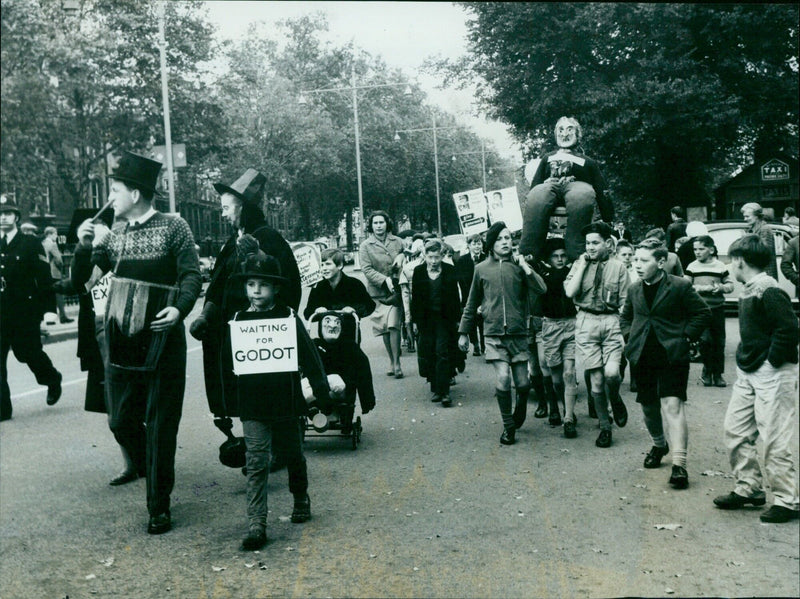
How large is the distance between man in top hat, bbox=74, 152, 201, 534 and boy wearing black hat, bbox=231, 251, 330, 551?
35 centimetres

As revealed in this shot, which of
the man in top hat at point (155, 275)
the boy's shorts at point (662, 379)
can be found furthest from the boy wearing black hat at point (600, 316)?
the man in top hat at point (155, 275)

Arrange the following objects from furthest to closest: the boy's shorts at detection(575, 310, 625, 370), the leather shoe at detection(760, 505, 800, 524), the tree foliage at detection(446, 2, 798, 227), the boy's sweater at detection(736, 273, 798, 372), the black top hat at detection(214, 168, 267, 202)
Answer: the boy's shorts at detection(575, 310, 625, 370) → the black top hat at detection(214, 168, 267, 202) → the leather shoe at detection(760, 505, 800, 524) → the boy's sweater at detection(736, 273, 798, 372) → the tree foliage at detection(446, 2, 798, 227)

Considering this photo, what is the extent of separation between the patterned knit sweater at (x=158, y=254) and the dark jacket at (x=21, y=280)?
3.91 m

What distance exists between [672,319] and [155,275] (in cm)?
300

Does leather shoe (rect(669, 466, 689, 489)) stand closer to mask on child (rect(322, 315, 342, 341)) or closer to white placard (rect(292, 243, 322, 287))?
mask on child (rect(322, 315, 342, 341))

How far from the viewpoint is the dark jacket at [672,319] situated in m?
5.61

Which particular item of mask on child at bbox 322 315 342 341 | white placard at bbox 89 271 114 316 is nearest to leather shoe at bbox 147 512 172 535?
white placard at bbox 89 271 114 316

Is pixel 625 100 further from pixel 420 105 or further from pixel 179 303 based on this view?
pixel 179 303

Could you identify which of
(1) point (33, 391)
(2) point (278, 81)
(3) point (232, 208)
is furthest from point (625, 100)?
(1) point (33, 391)

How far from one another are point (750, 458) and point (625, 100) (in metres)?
2.59

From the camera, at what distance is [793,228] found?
14914 millimetres

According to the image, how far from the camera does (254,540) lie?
475 cm

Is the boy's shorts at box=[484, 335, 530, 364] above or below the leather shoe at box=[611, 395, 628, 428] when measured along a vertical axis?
above

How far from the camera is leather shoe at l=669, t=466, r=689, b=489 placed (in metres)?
5.55
